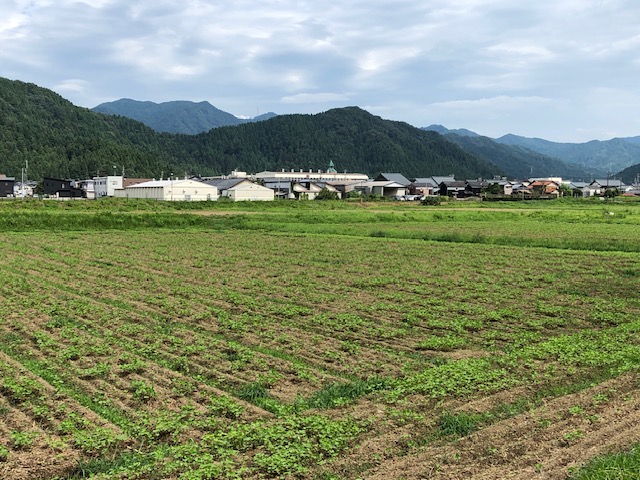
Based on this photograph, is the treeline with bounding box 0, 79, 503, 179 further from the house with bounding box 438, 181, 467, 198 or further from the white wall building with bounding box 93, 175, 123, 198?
the house with bounding box 438, 181, 467, 198

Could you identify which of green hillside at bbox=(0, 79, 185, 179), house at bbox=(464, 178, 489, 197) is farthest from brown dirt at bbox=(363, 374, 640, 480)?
green hillside at bbox=(0, 79, 185, 179)

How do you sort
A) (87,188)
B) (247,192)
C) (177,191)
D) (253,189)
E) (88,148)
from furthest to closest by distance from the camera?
(88,148) → (87,188) → (253,189) → (247,192) → (177,191)

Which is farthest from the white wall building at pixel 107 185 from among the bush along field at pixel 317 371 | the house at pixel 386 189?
the bush along field at pixel 317 371

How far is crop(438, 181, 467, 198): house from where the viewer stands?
374ft

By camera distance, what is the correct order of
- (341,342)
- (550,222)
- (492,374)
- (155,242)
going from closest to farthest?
(492,374) → (341,342) → (155,242) → (550,222)

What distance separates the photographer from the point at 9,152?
12762cm

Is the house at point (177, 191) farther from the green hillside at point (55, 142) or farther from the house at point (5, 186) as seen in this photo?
the green hillside at point (55, 142)

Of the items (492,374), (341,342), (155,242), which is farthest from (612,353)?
(155,242)

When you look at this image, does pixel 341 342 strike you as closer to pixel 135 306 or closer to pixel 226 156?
pixel 135 306

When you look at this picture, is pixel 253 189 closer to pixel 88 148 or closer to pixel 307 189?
pixel 307 189

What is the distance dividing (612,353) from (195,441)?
7.18 meters

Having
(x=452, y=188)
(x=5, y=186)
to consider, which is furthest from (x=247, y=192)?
(x=452, y=188)

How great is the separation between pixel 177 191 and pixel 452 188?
6564 cm

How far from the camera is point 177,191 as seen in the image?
7725cm
